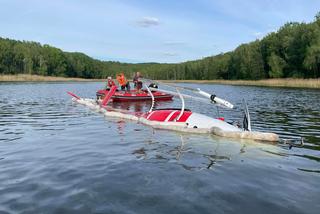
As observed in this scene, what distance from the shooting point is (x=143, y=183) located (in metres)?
7.62

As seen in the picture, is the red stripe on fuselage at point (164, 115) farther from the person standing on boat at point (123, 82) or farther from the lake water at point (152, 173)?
the person standing on boat at point (123, 82)

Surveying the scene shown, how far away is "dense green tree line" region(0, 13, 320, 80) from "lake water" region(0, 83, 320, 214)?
245ft

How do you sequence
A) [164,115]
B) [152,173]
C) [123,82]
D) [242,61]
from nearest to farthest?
[152,173] → [164,115] → [123,82] → [242,61]

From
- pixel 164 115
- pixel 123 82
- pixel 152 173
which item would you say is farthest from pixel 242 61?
pixel 152 173

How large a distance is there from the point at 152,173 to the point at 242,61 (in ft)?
367

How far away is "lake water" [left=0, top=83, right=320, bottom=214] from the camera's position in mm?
6480

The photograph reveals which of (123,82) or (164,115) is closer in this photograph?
(164,115)

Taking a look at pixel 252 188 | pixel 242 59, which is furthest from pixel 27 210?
pixel 242 59

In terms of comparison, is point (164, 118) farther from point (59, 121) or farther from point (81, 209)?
point (81, 209)

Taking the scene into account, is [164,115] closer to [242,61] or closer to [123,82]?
[123,82]

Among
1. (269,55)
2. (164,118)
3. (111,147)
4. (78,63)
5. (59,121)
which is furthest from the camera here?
(78,63)

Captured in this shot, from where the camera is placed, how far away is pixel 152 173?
838 centimetres

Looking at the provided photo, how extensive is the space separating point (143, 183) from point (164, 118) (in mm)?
8172

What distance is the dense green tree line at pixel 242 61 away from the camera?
88188 millimetres
